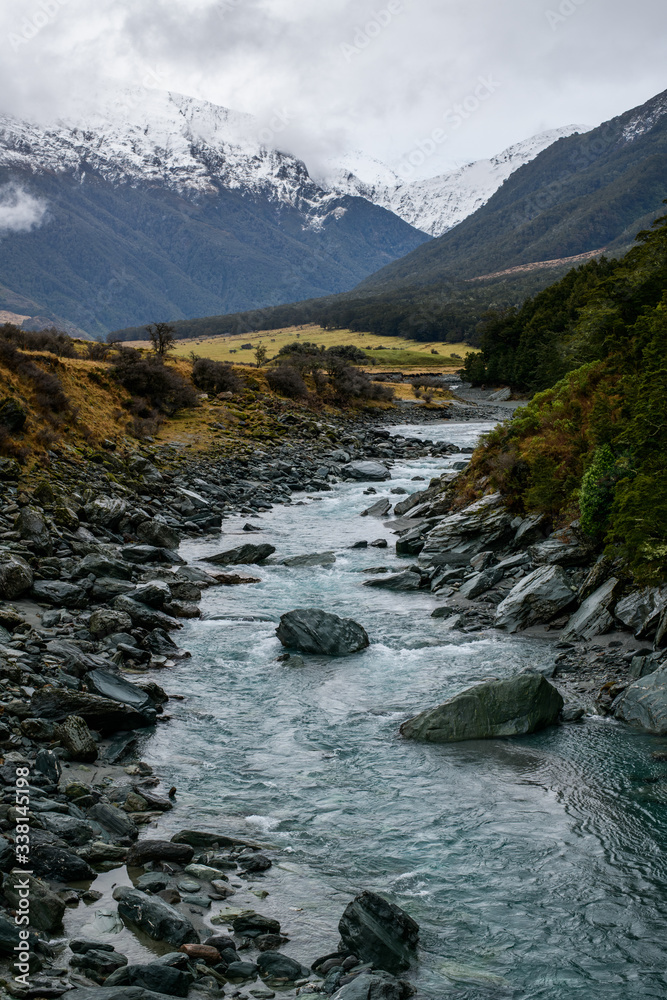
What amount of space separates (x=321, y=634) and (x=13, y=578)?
6992mm

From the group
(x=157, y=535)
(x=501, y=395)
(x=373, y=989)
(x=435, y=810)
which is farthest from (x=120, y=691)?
(x=501, y=395)

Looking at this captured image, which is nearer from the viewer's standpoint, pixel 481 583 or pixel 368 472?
pixel 481 583

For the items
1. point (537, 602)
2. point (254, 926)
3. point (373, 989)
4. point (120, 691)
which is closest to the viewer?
point (373, 989)

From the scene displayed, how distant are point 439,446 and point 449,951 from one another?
1819 inches

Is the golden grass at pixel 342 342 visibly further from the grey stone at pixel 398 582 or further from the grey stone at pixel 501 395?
the grey stone at pixel 398 582

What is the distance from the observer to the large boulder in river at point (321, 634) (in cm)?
1588

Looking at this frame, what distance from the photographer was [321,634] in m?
16.0

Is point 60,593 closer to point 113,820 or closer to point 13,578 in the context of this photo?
point 13,578

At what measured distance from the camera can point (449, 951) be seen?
24.0ft

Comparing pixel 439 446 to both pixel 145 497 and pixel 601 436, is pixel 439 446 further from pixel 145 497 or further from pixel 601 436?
pixel 601 436

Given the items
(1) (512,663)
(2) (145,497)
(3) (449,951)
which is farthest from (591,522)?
(2) (145,497)

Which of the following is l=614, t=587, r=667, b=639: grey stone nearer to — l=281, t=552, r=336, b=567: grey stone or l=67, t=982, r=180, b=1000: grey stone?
l=281, t=552, r=336, b=567: grey stone

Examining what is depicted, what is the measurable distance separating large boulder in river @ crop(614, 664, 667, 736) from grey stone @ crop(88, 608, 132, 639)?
9.95 metres

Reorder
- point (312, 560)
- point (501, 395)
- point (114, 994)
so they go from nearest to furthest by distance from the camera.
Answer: point (114, 994) → point (312, 560) → point (501, 395)
